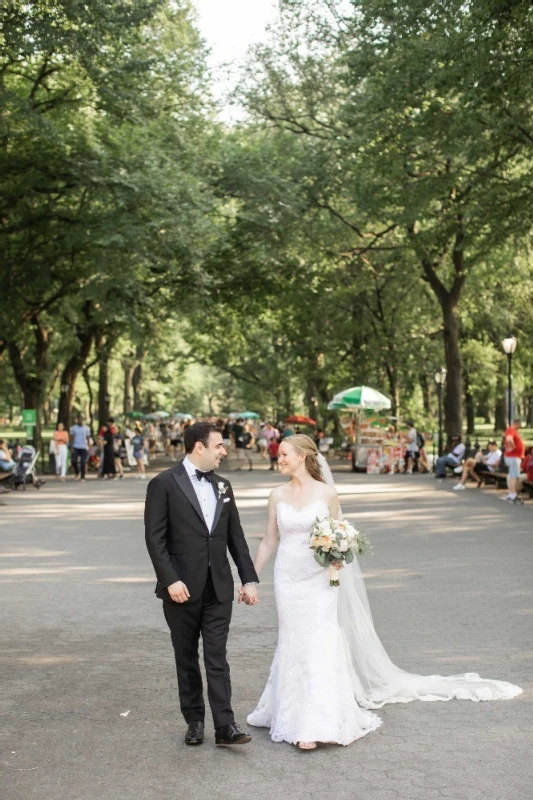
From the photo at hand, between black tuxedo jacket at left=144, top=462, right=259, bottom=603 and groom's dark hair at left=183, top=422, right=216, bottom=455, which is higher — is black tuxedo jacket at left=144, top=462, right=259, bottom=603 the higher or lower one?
the lower one

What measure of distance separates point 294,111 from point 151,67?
14.5 meters

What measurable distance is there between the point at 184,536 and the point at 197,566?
0.17 metres

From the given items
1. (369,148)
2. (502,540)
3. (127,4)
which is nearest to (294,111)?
(369,148)

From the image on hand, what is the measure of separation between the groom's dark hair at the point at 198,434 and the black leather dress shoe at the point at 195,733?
1455 millimetres

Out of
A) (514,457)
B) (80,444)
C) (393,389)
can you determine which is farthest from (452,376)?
(514,457)

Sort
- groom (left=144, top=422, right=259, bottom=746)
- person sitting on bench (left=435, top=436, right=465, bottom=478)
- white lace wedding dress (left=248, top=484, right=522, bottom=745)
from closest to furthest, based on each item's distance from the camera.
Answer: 1. groom (left=144, top=422, right=259, bottom=746)
2. white lace wedding dress (left=248, top=484, right=522, bottom=745)
3. person sitting on bench (left=435, top=436, right=465, bottom=478)

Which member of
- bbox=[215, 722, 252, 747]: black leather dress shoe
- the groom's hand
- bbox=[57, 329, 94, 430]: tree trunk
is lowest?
bbox=[215, 722, 252, 747]: black leather dress shoe

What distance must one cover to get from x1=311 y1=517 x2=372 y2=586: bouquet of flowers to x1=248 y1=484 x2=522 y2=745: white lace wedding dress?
0.08 metres

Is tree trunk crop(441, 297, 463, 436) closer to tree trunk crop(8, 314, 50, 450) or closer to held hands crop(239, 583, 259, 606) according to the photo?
tree trunk crop(8, 314, 50, 450)

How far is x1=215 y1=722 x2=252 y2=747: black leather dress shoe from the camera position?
6.20 metres

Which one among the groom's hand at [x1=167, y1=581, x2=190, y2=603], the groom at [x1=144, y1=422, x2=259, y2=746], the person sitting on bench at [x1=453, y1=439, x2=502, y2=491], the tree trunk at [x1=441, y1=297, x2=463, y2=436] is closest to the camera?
the groom's hand at [x1=167, y1=581, x2=190, y2=603]

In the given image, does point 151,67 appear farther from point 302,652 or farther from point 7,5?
point 302,652

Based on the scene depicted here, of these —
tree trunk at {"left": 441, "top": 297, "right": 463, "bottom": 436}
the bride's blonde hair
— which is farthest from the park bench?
the bride's blonde hair

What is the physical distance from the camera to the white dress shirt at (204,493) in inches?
252
